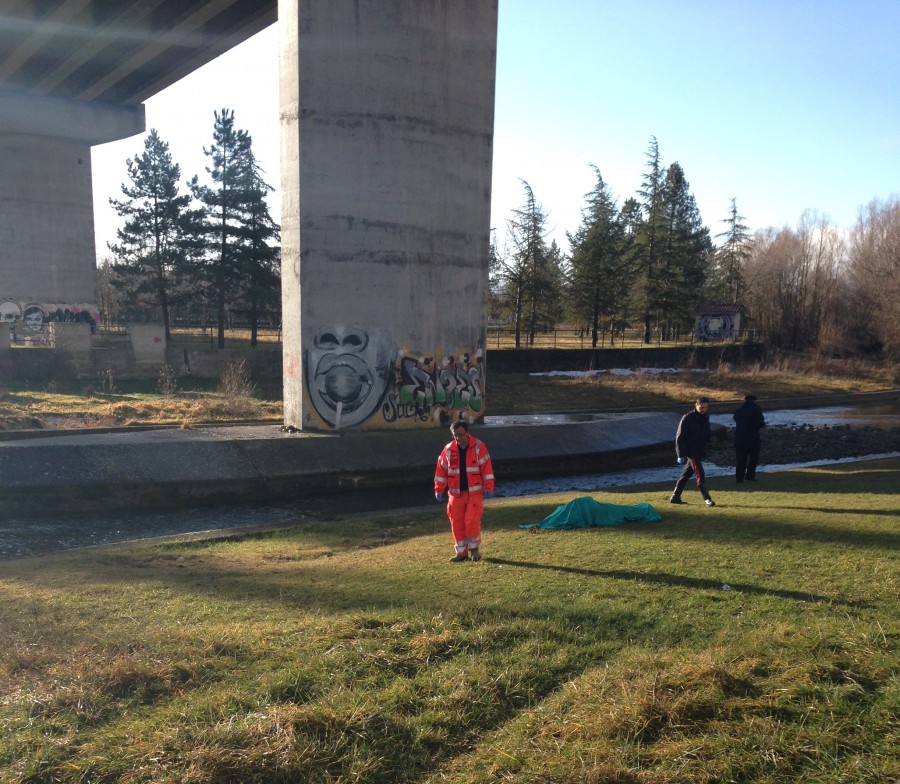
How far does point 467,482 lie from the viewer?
31.2ft

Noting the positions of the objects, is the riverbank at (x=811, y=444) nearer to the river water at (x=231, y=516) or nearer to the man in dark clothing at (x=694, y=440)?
the river water at (x=231, y=516)

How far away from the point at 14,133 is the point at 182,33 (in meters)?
18.4

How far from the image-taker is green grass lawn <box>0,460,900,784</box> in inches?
175

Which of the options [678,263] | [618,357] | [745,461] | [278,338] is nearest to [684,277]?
[678,263]

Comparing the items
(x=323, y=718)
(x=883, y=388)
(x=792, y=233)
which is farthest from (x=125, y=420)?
(x=792, y=233)

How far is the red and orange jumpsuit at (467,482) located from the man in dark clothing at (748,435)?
9.24 metres

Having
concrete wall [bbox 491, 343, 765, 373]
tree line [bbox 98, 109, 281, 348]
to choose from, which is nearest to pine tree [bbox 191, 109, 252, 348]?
tree line [bbox 98, 109, 281, 348]

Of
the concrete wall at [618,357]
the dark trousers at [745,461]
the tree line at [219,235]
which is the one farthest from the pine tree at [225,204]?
the dark trousers at [745,461]

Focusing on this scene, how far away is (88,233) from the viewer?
1834 inches

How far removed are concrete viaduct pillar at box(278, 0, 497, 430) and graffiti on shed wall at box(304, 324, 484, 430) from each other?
0.04 m

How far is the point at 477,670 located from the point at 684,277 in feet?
207

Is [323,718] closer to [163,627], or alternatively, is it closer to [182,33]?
[163,627]

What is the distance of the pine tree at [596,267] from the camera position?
182 feet

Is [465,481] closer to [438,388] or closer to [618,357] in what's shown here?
[438,388]
